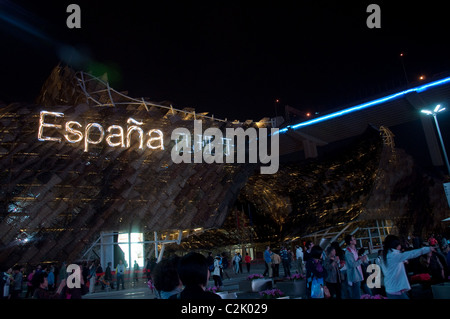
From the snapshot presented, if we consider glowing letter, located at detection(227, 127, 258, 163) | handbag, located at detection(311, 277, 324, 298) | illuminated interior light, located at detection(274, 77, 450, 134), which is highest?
illuminated interior light, located at detection(274, 77, 450, 134)

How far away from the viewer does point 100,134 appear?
65.5ft

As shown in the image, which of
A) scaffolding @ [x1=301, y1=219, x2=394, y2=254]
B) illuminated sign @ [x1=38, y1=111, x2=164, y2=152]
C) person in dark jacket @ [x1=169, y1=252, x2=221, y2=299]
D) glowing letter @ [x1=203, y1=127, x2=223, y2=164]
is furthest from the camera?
scaffolding @ [x1=301, y1=219, x2=394, y2=254]

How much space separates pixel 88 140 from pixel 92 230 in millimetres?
4989

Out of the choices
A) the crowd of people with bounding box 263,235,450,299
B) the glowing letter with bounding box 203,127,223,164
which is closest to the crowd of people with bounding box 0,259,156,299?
the crowd of people with bounding box 263,235,450,299

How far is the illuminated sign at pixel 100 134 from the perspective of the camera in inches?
727

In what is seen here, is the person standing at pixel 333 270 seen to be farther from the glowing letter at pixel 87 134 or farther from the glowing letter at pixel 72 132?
the glowing letter at pixel 72 132

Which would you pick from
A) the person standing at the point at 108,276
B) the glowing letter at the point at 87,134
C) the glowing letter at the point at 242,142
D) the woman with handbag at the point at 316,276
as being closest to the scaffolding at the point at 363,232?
the glowing letter at the point at 242,142

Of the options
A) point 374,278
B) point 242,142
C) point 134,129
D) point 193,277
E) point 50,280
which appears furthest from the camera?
point 242,142

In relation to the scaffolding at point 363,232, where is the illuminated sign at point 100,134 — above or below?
above

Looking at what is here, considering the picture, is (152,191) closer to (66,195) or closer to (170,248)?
(66,195)

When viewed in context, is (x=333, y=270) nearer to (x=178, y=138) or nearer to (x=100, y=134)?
(x=100, y=134)

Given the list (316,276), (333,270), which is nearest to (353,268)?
(333,270)

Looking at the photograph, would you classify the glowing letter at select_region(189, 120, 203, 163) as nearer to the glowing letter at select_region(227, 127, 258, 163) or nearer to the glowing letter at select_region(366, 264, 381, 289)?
the glowing letter at select_region(227, 127, 258, 163)

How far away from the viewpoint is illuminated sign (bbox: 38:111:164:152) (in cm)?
1845
